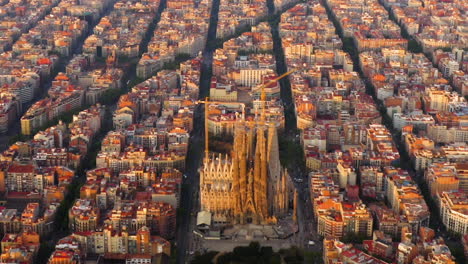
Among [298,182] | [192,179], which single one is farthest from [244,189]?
[192,179]

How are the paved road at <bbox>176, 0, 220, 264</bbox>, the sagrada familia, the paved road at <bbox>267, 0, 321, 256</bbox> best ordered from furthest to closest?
the sagrada familia, the paved road at <bbox>267, 0, 321, 256</bbox>, the paved road at <bbox>176, 0, 220, 264</bbox>

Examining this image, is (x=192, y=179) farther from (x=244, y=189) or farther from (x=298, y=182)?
(x=244, y=189)

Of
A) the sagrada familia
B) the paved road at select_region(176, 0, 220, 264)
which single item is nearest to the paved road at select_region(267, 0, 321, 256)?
the sagrada familia

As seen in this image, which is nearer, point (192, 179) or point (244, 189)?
point (244, 189)

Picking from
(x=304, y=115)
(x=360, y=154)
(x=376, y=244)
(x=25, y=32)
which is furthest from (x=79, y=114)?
(x=25, y=32)

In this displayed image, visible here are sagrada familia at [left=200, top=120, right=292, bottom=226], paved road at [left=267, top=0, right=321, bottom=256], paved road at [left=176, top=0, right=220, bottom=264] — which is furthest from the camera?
sagrada familia at [left=200, top=120, right=292, bottom=226]

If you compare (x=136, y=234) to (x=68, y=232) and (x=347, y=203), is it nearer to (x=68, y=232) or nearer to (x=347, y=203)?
(x=68, y=232)

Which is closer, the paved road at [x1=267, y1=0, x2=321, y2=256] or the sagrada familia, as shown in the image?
the paved road at [x1=267, y1=0, x2=321, y2=256]

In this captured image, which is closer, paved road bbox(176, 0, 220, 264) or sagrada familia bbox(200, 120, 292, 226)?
paved road bbox(176, 0, 220, 264)

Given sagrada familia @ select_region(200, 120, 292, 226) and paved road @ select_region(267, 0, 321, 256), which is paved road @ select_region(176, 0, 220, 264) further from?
paved road @ select_region(267, 0, 321, 256)
